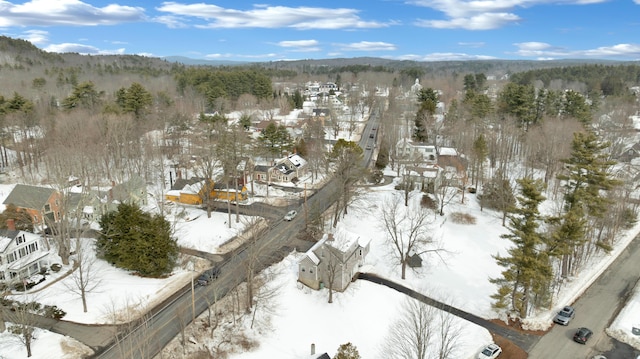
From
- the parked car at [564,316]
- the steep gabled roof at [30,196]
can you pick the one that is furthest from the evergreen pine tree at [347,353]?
the steep gabled roof at [30,196]

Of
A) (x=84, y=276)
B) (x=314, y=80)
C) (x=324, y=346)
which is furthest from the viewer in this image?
(x=314, y=80)

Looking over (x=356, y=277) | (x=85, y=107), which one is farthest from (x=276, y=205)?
(x=85, y=107)

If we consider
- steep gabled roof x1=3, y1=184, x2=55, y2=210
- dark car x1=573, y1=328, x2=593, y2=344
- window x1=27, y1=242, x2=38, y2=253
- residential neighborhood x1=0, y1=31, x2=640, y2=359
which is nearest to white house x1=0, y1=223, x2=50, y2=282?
window x1=27, y1=242, x2=38, y2=253

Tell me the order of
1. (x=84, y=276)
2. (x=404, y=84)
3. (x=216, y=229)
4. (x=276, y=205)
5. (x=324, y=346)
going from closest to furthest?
1. (x=324, y=346)
2. (x=84, y=276)
3. (x=216, y=229)
4. (x=276, y=205)
5. (x=404, y=84)

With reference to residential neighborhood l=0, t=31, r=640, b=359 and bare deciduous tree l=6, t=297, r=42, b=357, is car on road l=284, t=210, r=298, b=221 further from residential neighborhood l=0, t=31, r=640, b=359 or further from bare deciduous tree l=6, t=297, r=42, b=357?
bare deciduous tree l=6, t=297, r=42, b=357

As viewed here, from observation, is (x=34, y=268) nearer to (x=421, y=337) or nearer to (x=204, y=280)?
(x=204, y=280)

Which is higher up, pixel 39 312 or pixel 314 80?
pixel 314 80

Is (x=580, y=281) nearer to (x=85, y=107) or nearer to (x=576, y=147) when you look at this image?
(x=576, y=147)

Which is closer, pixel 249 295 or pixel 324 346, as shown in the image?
pixel 324 346
